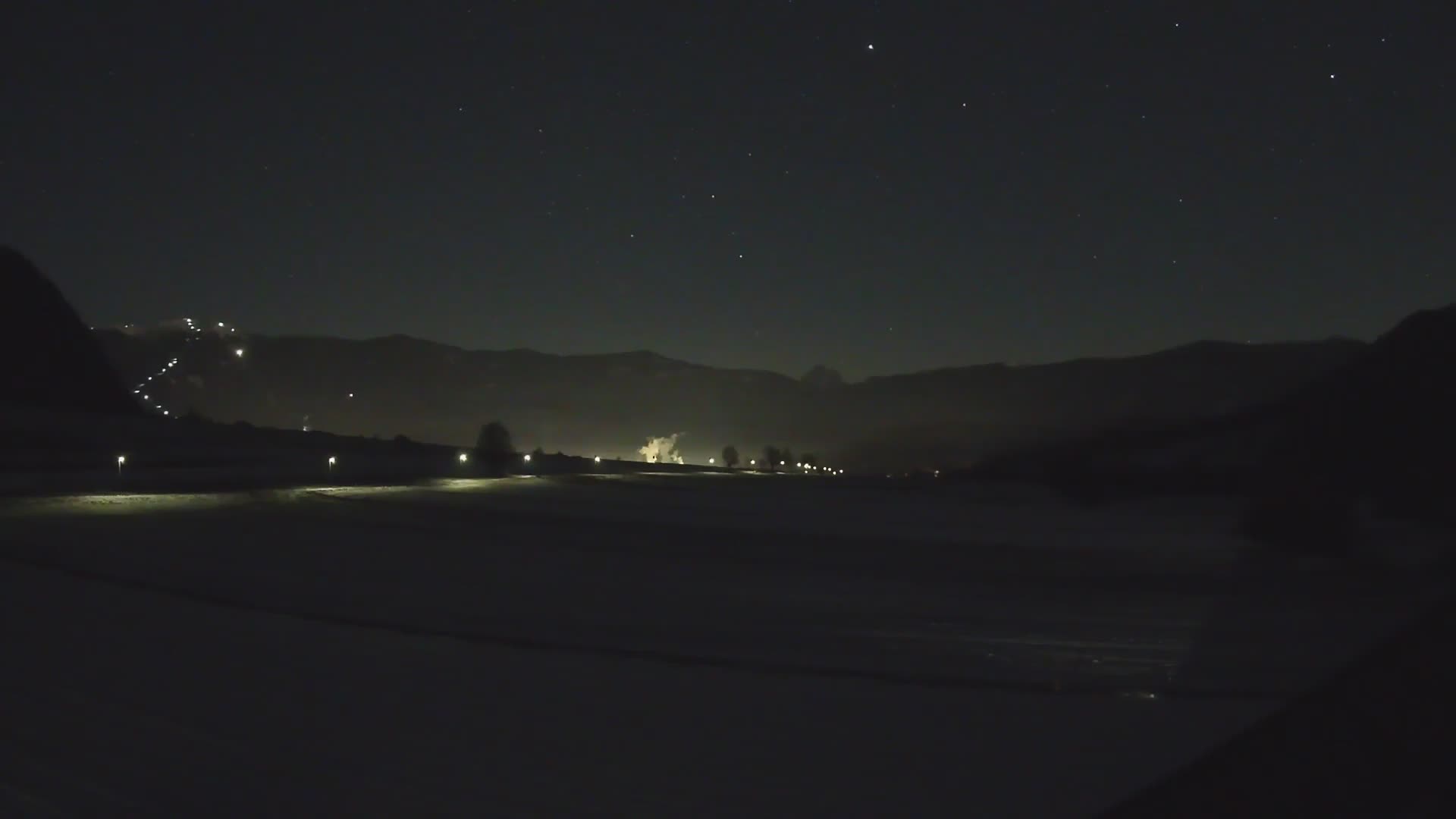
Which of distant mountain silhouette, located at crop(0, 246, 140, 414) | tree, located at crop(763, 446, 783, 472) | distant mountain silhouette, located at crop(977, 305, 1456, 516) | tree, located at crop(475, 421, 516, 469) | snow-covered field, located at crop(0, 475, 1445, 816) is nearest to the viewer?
snow-covered field, located at crop(0, 475, 1445, 816)

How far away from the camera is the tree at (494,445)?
156ft

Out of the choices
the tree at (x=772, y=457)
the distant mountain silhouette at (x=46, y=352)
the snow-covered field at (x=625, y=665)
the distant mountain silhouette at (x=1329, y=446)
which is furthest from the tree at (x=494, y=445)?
the tree at (x=772, y=457)

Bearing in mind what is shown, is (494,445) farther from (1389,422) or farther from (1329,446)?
(1389,422)

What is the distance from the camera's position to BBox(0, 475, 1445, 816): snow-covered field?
6.61 meters

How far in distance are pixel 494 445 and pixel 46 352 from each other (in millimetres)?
35110

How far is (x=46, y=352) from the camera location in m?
69.8

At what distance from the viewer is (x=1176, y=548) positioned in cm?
1891

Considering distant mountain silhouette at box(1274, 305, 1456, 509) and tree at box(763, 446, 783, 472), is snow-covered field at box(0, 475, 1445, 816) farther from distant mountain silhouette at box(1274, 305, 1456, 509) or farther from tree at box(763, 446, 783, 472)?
tree at box(763, 446, 783, 472)

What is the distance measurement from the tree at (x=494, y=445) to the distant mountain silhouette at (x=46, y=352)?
987 inches

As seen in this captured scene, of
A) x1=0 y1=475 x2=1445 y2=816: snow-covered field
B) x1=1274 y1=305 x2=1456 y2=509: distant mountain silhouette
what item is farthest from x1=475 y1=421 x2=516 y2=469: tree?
x1=1274 y1=305 x2=1456 y2=509: distant mountain silhouette

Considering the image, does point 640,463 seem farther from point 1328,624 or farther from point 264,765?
point 264,765

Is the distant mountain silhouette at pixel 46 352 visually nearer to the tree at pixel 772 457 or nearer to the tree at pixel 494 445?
the tree at pixel 494 445

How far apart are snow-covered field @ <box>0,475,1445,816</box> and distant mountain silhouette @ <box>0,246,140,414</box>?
51.8 metres

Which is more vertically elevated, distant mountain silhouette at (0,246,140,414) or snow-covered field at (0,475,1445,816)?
distant mountain silhouette at (0,246,140,414)
